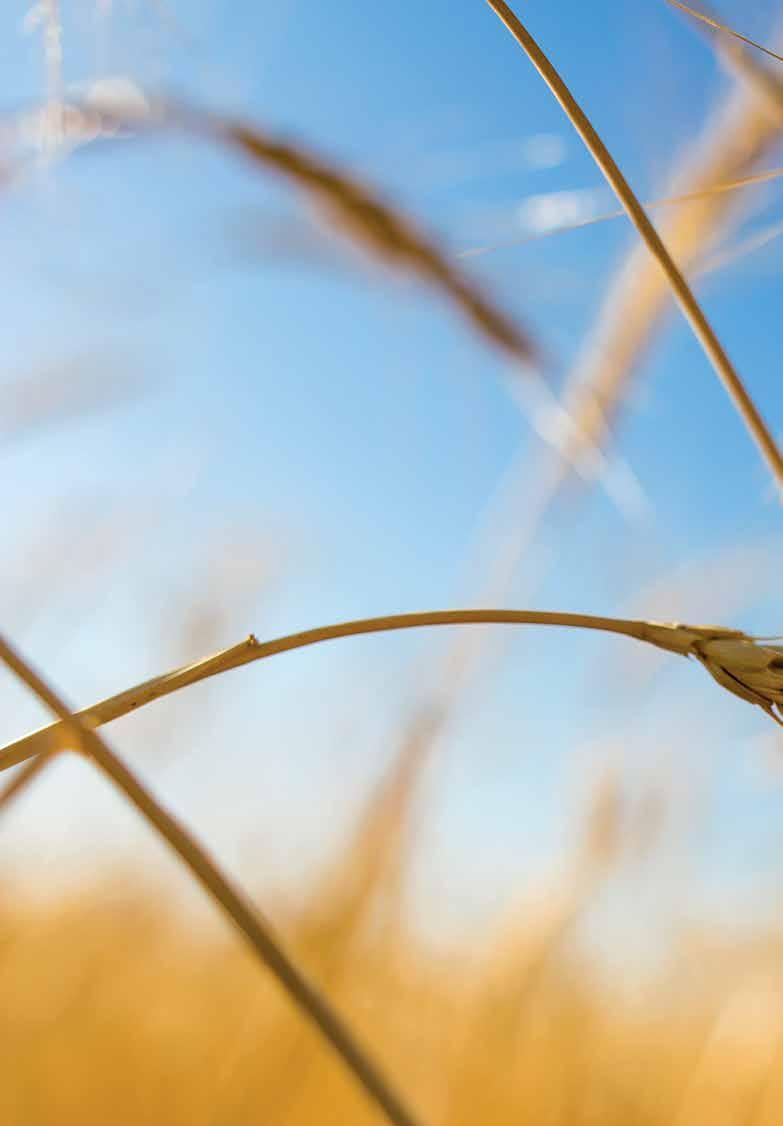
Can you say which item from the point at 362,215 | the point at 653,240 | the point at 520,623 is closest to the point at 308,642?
the point at 520,623

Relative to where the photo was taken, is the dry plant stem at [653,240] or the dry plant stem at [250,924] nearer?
the dry plant stem at [250,924]

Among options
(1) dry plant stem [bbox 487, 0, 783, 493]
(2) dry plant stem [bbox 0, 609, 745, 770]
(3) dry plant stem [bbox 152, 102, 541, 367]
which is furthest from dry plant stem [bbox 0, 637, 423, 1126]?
(3) dry plant stem [bbox 152, 102, 541, 367]

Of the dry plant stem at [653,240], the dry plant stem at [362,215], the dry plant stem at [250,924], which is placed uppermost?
the dry plant stem at [362,215]

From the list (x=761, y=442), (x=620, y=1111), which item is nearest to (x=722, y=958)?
(x=620, y=1111)

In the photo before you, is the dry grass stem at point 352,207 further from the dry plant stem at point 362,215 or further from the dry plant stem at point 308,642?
the dry plant stem at point 308,642

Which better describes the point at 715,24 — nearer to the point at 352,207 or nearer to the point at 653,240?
the point at 653,240

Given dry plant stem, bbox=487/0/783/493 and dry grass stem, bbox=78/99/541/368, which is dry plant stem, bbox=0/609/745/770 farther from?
dry grass stem, bbox=78/99/541/368

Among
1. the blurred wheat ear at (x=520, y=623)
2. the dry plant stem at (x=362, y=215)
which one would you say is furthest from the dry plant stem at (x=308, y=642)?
the dry plant stem at (x=362, y=215)
